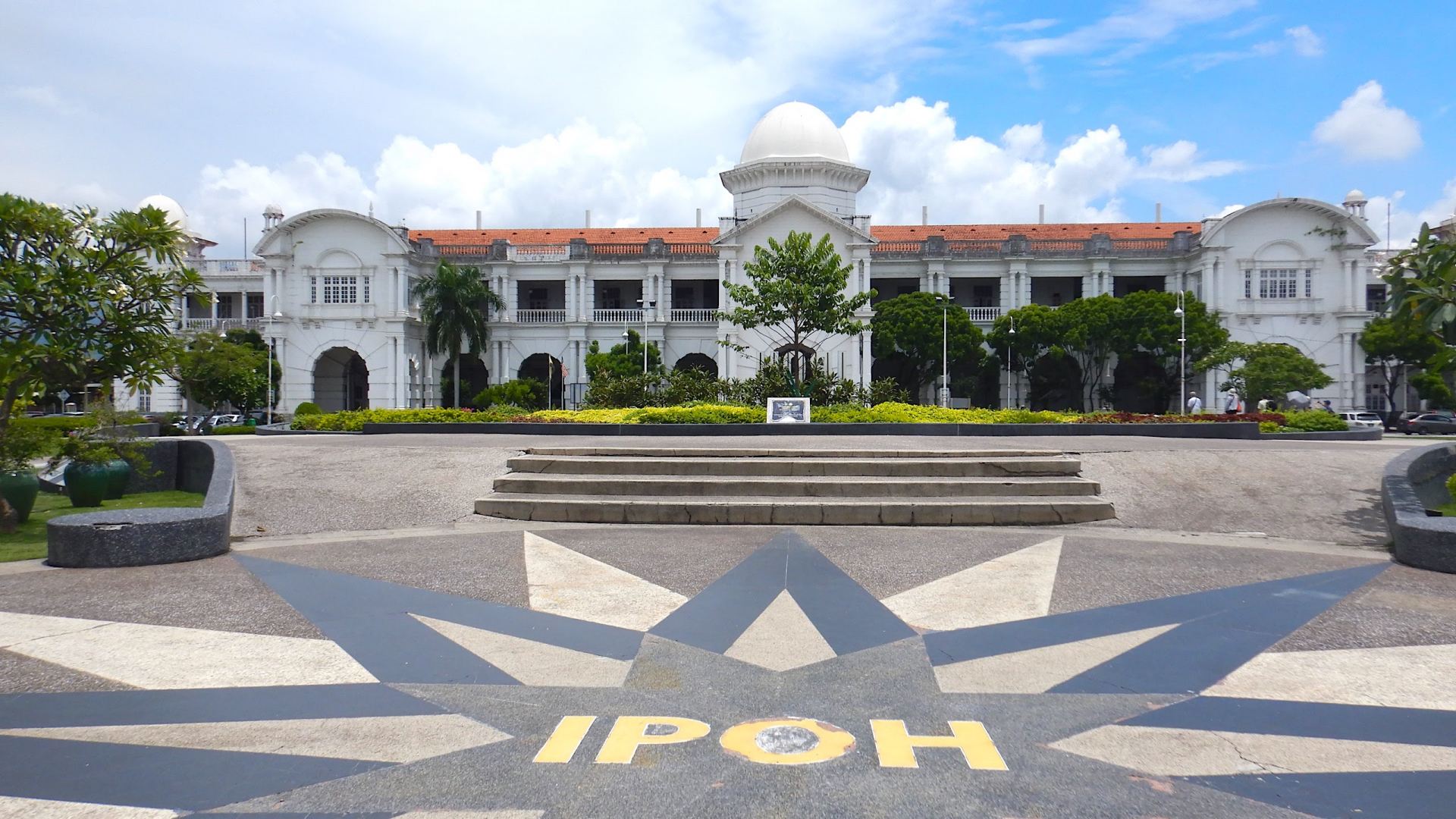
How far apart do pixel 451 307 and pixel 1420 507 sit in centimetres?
4449

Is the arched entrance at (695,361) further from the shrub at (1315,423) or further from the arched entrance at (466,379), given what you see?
the shrub at (1315,423)

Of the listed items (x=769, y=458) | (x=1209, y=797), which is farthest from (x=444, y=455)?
(x=1209, y=797)

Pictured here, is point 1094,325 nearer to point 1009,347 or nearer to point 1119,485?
A: point 1009,347

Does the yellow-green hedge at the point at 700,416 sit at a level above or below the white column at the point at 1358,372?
below

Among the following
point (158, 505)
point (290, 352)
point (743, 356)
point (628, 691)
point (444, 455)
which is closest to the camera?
point (628, 691)

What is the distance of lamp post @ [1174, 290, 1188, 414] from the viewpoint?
42.6m

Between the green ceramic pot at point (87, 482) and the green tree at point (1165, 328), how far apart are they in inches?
1791

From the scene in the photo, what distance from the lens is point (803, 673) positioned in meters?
5.50

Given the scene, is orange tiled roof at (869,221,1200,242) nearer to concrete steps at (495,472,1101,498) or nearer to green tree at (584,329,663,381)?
green tree at (584,329,663,381)

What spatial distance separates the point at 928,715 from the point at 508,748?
2.23 meters

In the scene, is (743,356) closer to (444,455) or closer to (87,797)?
(444,455)

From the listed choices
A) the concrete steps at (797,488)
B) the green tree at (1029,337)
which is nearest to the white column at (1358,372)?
the green tree at (1029,337)

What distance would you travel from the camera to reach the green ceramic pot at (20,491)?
11.1m

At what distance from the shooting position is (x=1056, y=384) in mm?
52062
